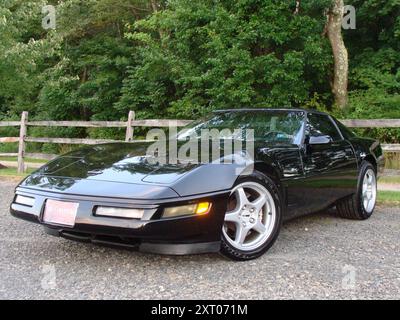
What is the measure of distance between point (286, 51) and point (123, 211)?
33.7 feet

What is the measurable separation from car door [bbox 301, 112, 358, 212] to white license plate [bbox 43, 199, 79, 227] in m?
2.03

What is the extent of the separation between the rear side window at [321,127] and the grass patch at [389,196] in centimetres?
176

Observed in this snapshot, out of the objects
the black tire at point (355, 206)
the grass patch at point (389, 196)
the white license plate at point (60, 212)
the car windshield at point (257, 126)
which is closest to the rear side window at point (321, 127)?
the car windshield at point (257, 126)

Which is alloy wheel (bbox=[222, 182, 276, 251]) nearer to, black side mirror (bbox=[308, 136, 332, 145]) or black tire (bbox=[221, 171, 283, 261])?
black tire (bbox=[221, 171, 283, 261])

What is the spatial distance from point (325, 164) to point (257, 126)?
2.45ft

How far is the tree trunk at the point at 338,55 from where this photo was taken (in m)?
12.2

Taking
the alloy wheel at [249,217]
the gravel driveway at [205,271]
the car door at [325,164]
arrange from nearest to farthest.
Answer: the gravel driveway at [205,271], the alloy wheel at [249,217], the car door at [325,164]

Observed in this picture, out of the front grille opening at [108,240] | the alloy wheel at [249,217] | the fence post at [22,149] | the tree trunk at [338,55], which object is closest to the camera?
the front grille opening at [108,240]

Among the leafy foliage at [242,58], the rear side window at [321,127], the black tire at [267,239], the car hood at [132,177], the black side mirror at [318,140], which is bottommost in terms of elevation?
the black tire at [267,239]

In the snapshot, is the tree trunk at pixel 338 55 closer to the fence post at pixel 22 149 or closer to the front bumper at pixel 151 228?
the fence post at pixel 22 149

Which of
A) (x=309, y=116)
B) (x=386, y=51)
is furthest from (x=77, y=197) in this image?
(x=386, y=51)

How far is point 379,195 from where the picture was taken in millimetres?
6762

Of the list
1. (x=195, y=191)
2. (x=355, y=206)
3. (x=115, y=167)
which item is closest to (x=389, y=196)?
(x=355, y=206)

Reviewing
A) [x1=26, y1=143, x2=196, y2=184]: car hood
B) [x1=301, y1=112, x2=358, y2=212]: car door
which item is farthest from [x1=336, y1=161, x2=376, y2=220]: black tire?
[x1=26, y1=143, x2=196, y2=184]: car hood
